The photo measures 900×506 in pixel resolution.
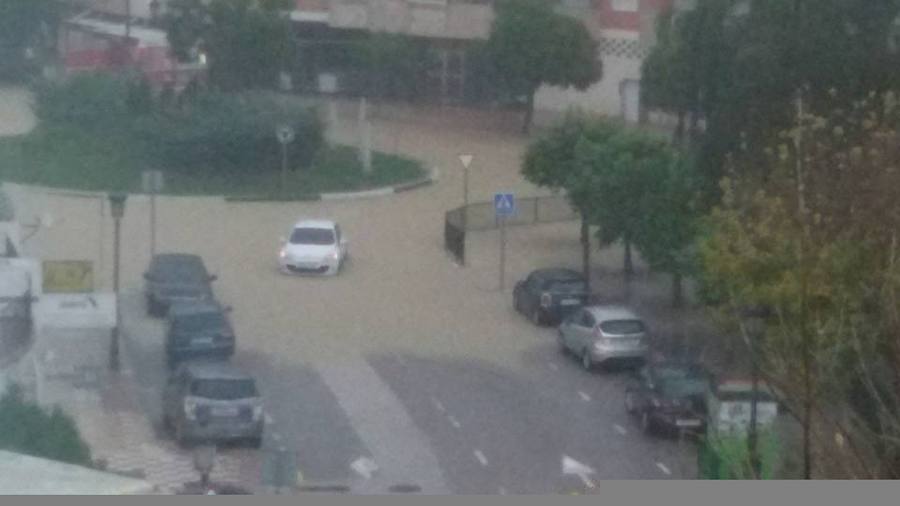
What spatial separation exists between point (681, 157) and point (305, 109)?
695 cm

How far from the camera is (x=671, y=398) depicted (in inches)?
411

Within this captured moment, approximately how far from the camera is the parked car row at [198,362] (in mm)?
10016

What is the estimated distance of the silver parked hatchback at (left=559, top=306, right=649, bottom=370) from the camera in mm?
11938

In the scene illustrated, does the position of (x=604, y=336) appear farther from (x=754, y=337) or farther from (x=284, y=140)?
(x=284, y=140)

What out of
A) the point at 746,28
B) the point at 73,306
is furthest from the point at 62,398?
the point at 746,28

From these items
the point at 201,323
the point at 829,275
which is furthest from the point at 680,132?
the point at 829,275

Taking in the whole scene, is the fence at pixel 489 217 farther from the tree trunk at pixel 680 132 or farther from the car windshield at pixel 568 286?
the car windshield at pixel 568 286

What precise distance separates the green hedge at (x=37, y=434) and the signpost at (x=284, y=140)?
9.70m

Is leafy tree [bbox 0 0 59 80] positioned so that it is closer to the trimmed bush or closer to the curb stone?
the trimmed bush

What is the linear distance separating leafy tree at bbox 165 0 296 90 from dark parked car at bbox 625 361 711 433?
35.0 feet

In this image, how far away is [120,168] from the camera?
59.5 feet

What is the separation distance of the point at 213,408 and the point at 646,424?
244cm

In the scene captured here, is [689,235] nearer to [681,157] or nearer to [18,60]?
[681,157]

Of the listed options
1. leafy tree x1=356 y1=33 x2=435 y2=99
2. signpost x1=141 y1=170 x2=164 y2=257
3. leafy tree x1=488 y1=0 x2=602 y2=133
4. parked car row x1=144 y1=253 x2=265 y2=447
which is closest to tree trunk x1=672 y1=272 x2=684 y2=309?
parked car row x1=144 y1=253 x2=265 y2=447
